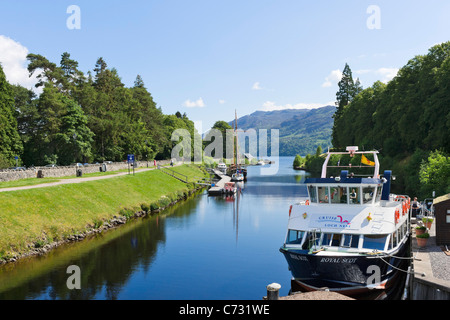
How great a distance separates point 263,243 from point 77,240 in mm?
16885

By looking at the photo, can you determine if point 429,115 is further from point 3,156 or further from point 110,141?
point 3,156

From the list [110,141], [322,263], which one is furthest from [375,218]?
[110,141]

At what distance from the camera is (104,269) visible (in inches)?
1049

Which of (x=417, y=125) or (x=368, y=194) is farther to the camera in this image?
(x=417, y=125)

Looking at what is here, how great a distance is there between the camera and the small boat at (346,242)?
19.9 m

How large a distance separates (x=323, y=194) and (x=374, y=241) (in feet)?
13.1

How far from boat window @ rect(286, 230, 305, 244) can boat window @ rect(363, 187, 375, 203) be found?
4295 millimetres

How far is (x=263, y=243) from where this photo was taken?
34125 millimetres

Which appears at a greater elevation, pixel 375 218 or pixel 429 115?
pixel 429 115

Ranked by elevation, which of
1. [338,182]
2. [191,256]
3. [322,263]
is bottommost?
[191,256]

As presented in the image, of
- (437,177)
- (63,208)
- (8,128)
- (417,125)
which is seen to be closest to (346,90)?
(417,125)

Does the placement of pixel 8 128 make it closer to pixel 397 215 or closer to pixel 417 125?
pixel 397 215

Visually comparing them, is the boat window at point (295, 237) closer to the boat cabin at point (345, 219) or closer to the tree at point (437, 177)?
the boat cabin at point (345, 219)
